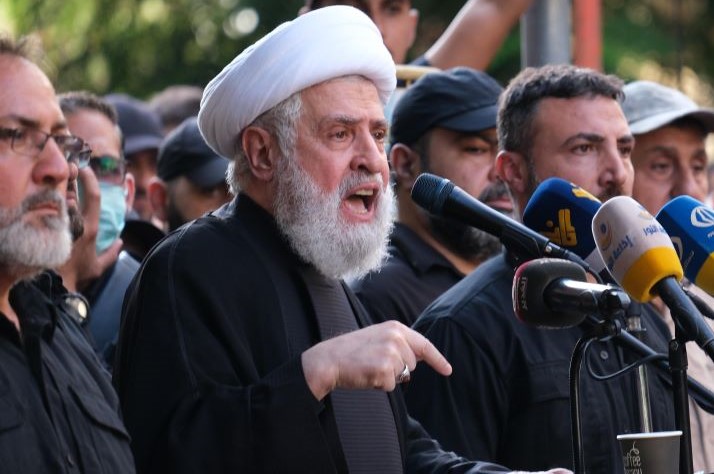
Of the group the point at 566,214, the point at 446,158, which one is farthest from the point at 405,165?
the point at 566,214

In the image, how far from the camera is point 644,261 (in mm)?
3715

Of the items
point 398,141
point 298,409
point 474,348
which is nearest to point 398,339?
point 298,409

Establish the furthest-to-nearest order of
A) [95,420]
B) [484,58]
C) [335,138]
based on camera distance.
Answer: [484,58] → [335,138] → [95,420]

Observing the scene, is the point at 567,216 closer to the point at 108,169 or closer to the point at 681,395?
the point at 681,395

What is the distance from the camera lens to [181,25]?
536 inches

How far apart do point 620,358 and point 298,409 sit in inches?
58.4

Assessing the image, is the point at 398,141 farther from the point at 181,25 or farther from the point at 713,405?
the point at 181,25

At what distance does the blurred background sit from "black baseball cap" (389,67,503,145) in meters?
6.46

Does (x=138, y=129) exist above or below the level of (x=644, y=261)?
above

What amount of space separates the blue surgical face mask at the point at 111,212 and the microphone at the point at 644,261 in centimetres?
349

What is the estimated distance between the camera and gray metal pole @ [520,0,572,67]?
713cm

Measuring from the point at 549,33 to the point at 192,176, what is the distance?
1.81m

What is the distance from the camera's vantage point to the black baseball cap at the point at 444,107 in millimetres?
6555

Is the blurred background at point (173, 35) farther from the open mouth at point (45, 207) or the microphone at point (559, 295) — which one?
the microphone at point (559, 295)
